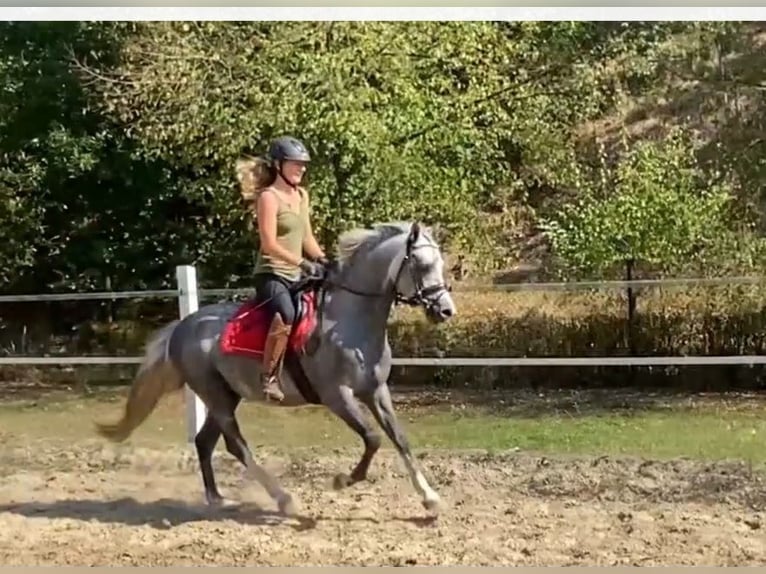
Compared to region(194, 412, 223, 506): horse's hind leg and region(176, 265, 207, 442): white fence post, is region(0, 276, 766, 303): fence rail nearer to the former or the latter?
region(176, 265, 207, 442): white fence post

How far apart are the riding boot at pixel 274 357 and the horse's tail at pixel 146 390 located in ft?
1.20

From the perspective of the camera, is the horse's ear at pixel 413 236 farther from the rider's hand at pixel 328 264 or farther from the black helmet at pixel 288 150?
the black helmet at pixel 288 150

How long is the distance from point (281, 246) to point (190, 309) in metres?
0.50

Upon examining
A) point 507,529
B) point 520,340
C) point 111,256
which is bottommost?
point 507,529

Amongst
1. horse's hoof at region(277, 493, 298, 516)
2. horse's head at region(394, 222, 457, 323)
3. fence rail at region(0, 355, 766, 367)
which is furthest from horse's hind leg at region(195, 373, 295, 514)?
horse's head at region(394, 222, 457, 323)

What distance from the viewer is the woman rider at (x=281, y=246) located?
4090 millimetres

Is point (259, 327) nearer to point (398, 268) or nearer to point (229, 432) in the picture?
point (229, 432)

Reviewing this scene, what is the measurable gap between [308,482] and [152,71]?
1560 mm

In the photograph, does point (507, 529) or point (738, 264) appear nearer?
point (507, 529)

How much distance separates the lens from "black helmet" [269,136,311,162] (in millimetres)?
4133

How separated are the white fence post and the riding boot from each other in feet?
0.98

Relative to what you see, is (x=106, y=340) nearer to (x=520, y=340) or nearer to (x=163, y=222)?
(x=163, y=222)

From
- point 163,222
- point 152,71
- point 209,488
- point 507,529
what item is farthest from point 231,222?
point 507,529

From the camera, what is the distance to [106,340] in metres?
4.46
